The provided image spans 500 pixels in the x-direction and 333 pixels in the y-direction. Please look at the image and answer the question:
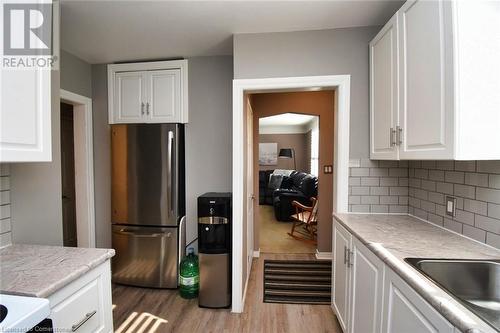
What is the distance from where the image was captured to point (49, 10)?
107 centimetres

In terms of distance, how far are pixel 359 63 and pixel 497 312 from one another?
5.72 ft

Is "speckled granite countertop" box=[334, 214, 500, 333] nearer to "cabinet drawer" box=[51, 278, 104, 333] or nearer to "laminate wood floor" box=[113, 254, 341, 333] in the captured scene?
"laminate wood floor" box=[113, 254, 341, 333]

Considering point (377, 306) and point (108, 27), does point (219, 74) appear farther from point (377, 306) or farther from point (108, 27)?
point (377, 306)

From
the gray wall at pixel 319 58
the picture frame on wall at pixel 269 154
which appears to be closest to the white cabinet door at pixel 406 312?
the gray wall at pixel 319 58

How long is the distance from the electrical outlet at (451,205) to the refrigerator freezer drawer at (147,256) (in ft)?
7.32

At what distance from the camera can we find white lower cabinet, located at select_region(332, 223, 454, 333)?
0.85 meters

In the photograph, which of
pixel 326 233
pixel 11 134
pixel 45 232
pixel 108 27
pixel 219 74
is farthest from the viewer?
pixel 326 233

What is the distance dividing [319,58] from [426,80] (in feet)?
3.03

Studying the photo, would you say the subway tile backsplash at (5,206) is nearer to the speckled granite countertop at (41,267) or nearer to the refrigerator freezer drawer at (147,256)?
the speckled granite countertop at (41,267)

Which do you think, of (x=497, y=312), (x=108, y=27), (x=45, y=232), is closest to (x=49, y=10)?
(x=108, y=27)

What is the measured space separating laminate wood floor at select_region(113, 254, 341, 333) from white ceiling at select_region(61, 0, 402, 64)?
2.43m

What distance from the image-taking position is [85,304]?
103 cm

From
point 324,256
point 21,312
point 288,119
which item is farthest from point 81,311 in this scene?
point 288,119

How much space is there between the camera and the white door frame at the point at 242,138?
194 centimetres
